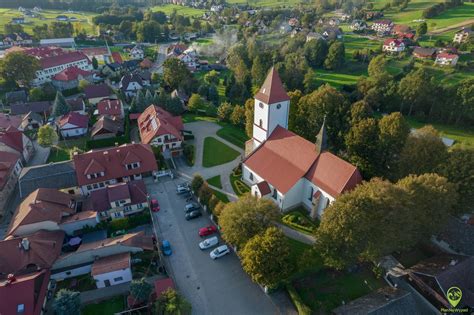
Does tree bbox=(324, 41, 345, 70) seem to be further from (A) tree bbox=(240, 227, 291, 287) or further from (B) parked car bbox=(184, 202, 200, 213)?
(A) tree bbox=(240, 227, 291, 287)

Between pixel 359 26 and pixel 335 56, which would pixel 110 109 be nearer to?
pixel 335 56

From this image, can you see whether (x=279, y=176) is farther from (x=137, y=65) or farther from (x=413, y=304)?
(x=137, y=65)

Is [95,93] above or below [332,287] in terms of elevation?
above

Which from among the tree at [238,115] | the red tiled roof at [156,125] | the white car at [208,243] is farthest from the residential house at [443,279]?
the red tiled roof at [156,125]

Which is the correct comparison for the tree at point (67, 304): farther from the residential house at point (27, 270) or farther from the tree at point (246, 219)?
the tree at point (246, 219)

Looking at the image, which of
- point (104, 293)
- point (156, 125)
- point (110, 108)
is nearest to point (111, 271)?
point (104, 293)

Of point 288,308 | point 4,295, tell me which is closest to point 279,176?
point 288,308

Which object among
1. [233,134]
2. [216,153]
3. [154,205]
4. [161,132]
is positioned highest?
[161,132]
